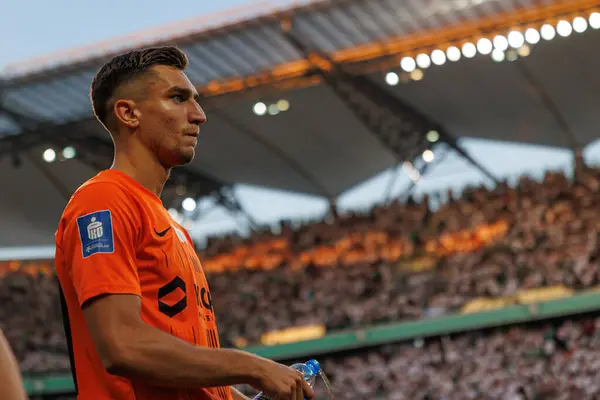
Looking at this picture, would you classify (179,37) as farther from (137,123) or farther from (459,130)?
(137,123)

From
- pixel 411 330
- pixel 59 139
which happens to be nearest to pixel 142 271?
pixel 411 330

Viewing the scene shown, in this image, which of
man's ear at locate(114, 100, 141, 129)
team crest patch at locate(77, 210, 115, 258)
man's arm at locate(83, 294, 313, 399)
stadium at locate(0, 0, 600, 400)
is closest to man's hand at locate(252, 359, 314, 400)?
man's arm at locate(83, 294, 313, 399)

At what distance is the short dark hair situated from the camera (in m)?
2.46

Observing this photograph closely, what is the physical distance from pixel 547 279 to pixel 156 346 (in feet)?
51.6

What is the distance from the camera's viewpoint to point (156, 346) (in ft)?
7.00

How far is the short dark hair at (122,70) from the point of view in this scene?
8.07 feet

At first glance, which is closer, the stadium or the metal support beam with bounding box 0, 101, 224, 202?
the stadium

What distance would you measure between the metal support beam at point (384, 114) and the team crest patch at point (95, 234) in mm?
19189

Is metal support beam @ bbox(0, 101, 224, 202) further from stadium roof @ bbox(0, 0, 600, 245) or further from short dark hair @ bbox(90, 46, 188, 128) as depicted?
short dark hair @ bbox(90, 46, 188, 128)

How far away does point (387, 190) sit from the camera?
2464cm

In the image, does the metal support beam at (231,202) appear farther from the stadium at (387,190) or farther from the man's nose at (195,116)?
the man's nose at (195,116)

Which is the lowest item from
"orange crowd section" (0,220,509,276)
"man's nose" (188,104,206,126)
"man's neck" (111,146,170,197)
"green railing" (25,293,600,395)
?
"man's neck" (111,146,170,197)

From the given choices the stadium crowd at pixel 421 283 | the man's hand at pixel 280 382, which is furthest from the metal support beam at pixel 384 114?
the man's hand at pixel 280 382

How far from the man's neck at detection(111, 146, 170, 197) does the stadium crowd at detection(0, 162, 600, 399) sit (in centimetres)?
1352
